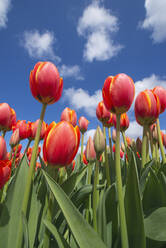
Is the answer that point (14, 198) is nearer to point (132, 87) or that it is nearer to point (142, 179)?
point (142, 179)

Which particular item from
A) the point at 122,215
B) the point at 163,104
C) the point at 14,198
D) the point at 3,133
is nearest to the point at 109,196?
the point at 122,215

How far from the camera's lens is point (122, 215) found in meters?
0.66

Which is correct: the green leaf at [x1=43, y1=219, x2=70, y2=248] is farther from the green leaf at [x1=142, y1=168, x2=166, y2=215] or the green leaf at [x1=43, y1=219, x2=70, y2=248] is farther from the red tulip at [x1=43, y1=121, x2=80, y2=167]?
the green leaf at [x1=142, y1=168, x2=166, y2=215]

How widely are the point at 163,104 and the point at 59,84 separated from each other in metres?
0.95

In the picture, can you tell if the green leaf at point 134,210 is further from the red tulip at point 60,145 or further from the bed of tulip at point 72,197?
the red tulip at point 60,145

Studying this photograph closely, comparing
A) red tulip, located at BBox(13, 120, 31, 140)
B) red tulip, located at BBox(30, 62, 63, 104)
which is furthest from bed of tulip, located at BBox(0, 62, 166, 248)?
red tulip, located at BBox(13, 120, 31, 140)

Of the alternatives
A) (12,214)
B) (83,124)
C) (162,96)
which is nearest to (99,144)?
(12,214)

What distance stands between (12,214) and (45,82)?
0.63 m

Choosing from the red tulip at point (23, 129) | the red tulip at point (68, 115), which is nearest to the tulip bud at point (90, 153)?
the red tulip at point (68, 115)

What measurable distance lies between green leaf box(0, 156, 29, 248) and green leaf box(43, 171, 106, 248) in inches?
10.6

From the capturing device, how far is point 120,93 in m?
0.85

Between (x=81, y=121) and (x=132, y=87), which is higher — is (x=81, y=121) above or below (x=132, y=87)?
above

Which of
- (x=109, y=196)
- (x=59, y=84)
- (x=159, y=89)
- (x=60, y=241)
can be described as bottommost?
(x=60, y=241)

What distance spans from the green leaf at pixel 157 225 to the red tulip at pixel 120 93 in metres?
0.51
